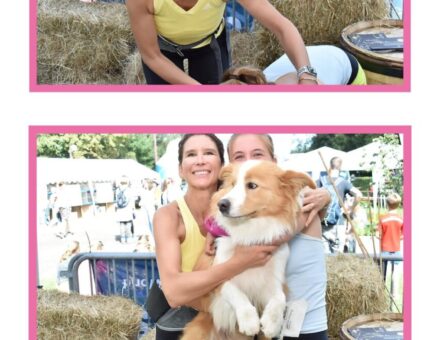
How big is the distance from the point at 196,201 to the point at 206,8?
0.34 metres

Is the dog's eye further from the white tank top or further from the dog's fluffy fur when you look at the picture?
the white tank top

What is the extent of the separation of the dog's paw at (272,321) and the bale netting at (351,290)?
22 cm

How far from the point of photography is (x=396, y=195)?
171cm

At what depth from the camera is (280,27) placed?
1819 millimetres

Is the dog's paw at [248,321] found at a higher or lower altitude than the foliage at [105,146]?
lower

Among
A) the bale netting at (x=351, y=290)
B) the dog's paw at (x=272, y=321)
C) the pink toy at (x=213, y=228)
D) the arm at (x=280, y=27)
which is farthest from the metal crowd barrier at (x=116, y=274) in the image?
the arm at (x=280, y=27)

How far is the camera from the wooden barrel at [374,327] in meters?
1.77

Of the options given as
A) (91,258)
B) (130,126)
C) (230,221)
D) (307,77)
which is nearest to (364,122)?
(307,77)

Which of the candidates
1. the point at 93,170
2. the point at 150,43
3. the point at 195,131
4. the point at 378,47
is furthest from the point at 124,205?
the point at 378,47

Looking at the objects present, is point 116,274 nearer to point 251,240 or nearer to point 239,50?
point 251,240

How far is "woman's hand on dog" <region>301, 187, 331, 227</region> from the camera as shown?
66.9 inches

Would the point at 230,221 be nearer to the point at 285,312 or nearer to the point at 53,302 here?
the point at 285,312

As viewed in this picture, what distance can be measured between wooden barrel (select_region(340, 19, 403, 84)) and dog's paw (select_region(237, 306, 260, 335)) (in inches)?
17.3

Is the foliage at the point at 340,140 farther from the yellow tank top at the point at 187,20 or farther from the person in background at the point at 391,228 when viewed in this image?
the yellow tank top at the point at 187,20
